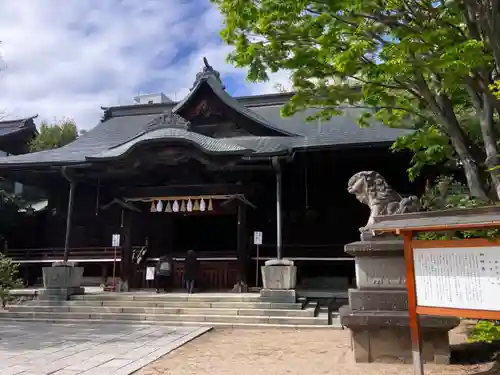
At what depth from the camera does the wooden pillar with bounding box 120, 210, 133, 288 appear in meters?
13.8

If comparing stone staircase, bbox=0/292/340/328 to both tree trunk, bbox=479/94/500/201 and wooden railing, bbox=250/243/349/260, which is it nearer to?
wooden railing, bbox=250/243/349/260

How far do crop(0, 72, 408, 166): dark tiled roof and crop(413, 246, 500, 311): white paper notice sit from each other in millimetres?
7515

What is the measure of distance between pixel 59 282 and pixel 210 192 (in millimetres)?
5203

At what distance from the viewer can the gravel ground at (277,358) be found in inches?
237

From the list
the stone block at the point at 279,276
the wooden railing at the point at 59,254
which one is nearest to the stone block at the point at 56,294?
the wooden railing at the point at 59,254

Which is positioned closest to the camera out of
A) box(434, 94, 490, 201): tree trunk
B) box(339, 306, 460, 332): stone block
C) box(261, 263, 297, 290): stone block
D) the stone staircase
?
box(339, 306, 460, 332): stone block

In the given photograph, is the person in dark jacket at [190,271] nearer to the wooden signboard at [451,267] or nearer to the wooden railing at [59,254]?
the wooden railing at [59,254]

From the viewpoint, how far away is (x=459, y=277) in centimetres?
461

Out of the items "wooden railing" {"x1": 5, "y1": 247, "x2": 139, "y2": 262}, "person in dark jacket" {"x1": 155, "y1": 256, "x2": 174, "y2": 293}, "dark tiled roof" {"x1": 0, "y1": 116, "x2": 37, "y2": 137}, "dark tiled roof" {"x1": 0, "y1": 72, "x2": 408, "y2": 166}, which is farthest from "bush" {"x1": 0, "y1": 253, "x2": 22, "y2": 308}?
"dark tiled roof" {"x1": 0, "y1": 116, "x2": 37, "y2": 137}

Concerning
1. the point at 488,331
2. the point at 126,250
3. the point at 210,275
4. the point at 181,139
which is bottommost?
the point at 488,331

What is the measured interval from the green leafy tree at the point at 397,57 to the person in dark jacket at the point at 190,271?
259 inches

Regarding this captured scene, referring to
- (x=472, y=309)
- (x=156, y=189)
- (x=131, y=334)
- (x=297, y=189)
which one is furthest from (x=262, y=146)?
(x=472, y=309)

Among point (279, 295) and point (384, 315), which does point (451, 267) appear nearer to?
point (384, 315)

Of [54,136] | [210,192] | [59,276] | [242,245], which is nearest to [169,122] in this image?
[210,192]
